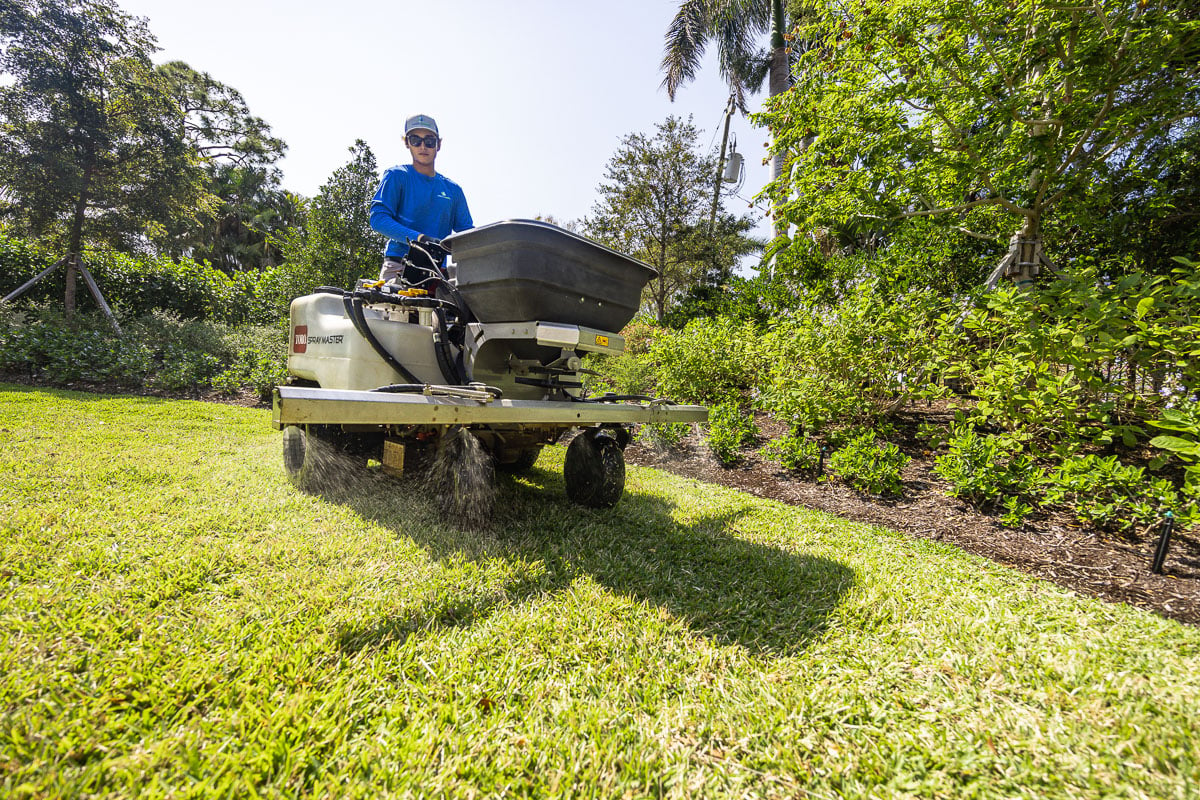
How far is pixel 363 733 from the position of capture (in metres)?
1.12

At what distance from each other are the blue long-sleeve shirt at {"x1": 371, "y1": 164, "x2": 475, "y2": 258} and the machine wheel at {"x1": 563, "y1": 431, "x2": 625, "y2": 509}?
66.7 inches

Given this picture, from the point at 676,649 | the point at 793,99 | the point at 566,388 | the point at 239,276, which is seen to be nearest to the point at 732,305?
the point at 793,99

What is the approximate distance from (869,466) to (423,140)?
3.99 meters

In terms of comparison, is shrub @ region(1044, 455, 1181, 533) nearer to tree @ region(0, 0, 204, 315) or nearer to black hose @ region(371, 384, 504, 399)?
black hose @ region(371, 384, 504, 399)

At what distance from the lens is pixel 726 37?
40.7ft

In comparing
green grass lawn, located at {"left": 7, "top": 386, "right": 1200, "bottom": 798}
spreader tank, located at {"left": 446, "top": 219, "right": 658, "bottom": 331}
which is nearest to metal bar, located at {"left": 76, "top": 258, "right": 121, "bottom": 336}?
green grass lawn, located at {"left": 7, "top": 386, "right": 1200, "bottom": 798}

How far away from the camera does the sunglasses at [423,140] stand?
10.4ft

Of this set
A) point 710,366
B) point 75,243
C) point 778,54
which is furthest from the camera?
point 778,54

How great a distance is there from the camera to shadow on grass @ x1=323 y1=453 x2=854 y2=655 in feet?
5.49

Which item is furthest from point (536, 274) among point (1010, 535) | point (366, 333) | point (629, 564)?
point (1010, 535)

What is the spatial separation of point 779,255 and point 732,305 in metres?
1.04

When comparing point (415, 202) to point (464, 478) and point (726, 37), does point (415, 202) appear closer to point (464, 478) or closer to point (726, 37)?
point (464, 478)

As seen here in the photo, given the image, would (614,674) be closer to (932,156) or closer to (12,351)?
(932,156)

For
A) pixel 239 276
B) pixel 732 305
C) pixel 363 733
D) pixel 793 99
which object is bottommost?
pixel 363 733
